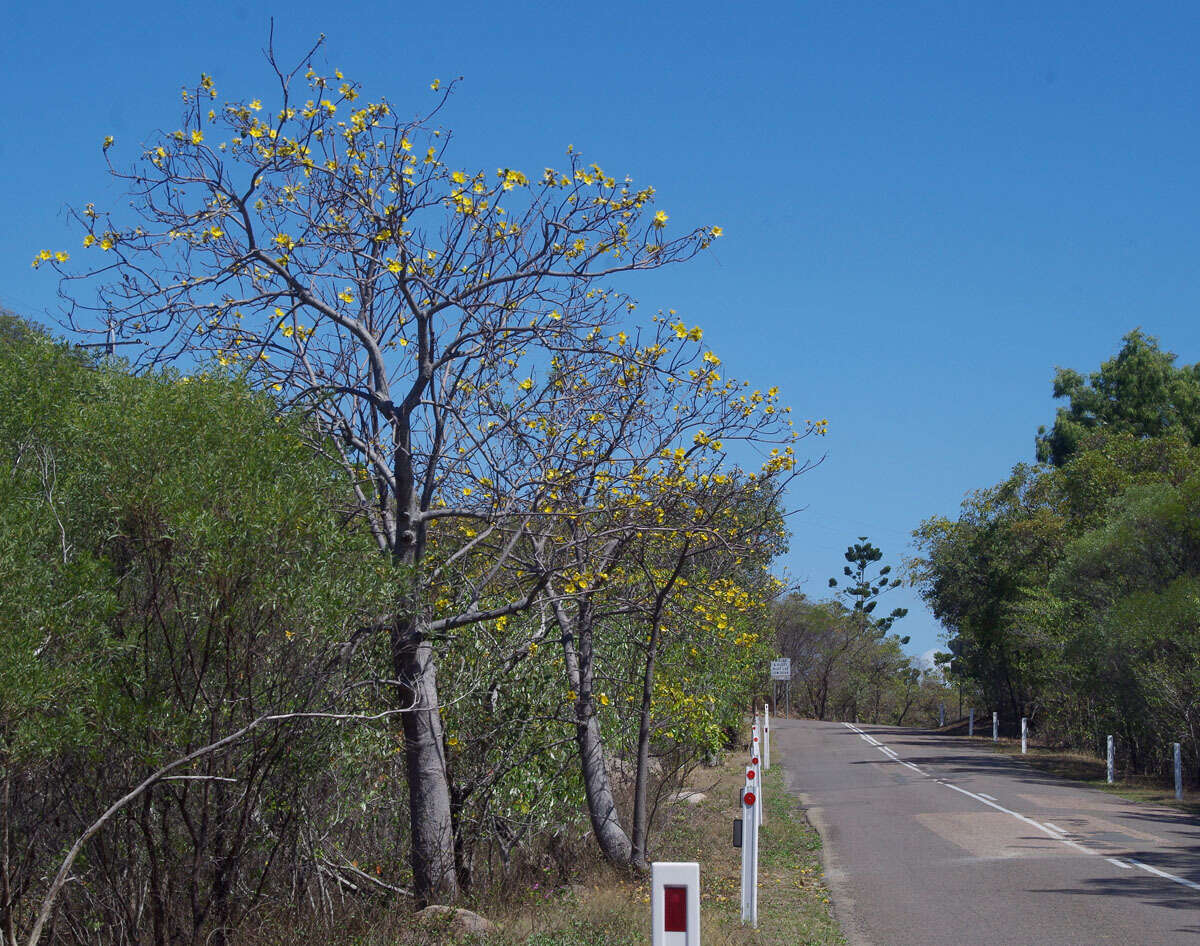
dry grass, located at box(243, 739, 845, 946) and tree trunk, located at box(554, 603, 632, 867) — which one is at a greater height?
tree trunk, located at box(554, 603, 632, 867)

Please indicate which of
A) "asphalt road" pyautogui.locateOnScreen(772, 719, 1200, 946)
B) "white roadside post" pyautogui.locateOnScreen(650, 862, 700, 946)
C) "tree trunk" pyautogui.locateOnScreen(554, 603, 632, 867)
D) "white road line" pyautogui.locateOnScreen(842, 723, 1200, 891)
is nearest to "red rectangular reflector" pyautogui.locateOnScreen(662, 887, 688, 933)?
"white roadside post" pyautogui.locateOnScreen(650, 862, 700, 946)

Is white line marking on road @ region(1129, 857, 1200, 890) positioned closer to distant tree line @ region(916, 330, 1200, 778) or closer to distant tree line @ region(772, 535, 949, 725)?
distant tree line @ region(916, 330, 1200, 778)

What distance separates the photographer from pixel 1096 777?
85.1ft

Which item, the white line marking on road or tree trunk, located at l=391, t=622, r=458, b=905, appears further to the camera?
the white line marking on road

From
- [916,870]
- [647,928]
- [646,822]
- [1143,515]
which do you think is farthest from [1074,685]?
[647,928]

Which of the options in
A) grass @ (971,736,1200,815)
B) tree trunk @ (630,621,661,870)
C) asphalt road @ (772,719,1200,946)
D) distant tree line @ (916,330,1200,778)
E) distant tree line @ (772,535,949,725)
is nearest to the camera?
asphalt road @ (772,719,1200,946)

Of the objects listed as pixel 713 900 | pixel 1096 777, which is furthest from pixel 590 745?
pixel 1096 777

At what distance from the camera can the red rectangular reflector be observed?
4832 millimetres

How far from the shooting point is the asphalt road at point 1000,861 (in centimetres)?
939

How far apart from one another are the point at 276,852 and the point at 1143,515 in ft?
75.9

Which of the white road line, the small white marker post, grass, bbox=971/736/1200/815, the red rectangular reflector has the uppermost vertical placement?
the red rectangular reflector

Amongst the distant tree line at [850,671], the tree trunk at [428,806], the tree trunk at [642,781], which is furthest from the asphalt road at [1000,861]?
the distant tree line at [850,671]

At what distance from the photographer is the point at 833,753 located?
33.4m

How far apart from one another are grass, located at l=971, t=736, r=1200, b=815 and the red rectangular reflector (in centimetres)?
1681
